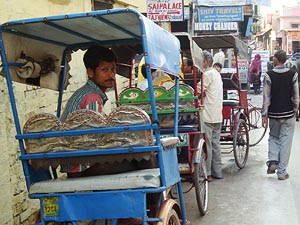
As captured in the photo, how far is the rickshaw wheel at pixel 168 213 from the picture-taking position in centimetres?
296

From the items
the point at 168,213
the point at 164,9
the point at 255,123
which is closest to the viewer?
the point at 168,213

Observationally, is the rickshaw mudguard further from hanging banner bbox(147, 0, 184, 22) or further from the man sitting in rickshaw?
hanging banner bbox(147, 0, 184, 22)

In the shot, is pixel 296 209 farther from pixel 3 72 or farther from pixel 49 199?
pixel 3 72

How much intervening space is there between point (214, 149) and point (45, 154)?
405cm

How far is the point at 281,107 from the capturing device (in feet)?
21.1

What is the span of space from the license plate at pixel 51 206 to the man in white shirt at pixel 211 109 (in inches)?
152

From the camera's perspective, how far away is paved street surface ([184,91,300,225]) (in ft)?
16.5

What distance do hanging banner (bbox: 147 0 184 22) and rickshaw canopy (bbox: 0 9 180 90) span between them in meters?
2.67

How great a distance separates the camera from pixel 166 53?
11.2 feet

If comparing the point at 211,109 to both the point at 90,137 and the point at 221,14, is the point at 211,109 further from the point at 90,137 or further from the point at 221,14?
the point at 221,14

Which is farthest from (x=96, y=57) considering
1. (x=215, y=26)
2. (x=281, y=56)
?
(x=215, y=26)

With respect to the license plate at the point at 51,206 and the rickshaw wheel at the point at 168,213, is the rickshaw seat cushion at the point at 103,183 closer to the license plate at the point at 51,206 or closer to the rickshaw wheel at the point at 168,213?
the license plate at the point at 51,206

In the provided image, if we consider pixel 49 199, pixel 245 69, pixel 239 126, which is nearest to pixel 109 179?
pixel 49 199

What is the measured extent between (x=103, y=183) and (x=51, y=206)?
15.4 inches
